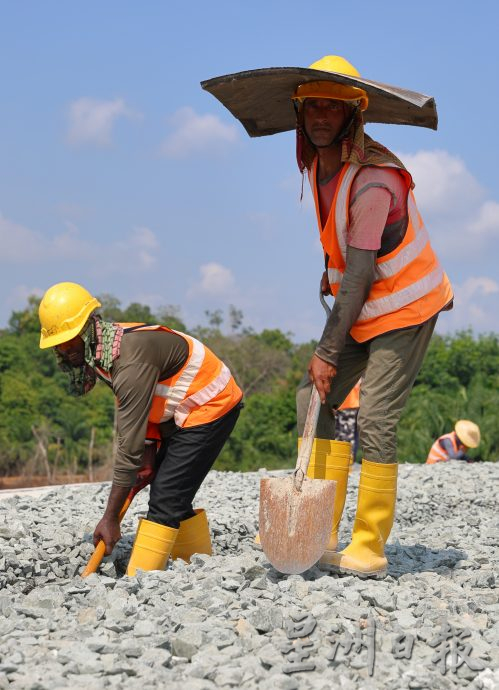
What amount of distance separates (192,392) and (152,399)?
0.30 metres

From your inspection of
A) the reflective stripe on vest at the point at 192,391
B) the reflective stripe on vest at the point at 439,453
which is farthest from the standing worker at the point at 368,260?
the reflective stripe on vest at the point at 439,453

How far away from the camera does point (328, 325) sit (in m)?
4.09

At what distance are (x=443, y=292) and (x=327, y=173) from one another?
0.79 meters

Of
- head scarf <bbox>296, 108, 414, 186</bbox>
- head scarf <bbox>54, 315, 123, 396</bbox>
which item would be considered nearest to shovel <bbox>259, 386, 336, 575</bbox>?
head scarf <bbox>54, 315, 123, 396</bbox>

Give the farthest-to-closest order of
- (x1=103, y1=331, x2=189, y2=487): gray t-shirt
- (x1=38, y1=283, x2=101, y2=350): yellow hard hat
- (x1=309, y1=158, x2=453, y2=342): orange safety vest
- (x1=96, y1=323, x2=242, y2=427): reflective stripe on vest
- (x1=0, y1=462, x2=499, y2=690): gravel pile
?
(x1=96, y1=323, x2=242, y2=427): reflective stripe on vest → (x1=38, y1=283, x2=101, y2=350): yellow hard hat → (x1=103, y1=331, x2=189, y2=487): gray t-shirt → (x1=309, y1=158, x2=453, y2=342): orange safety vest → (x1=0, y1=462, x2=499, y2=690): gravel pile

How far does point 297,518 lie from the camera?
3.97 m

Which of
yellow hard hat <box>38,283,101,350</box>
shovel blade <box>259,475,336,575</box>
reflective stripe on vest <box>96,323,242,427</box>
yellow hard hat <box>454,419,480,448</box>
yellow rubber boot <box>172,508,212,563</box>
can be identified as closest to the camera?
shovel blade <box>259,475,336,575</box>

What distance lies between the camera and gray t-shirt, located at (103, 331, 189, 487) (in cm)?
425

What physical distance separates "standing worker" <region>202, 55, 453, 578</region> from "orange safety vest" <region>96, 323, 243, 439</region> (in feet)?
2.26

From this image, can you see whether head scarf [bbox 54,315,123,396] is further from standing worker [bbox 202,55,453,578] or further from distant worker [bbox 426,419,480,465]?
distant worker [bbox 426,419,480,465]

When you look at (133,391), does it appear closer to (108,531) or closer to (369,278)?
(108,531)

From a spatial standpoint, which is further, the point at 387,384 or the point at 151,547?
the point at 151,547

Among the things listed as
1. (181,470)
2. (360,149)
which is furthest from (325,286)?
(181,470)

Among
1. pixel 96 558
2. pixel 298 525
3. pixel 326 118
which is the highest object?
pixel 326 118
